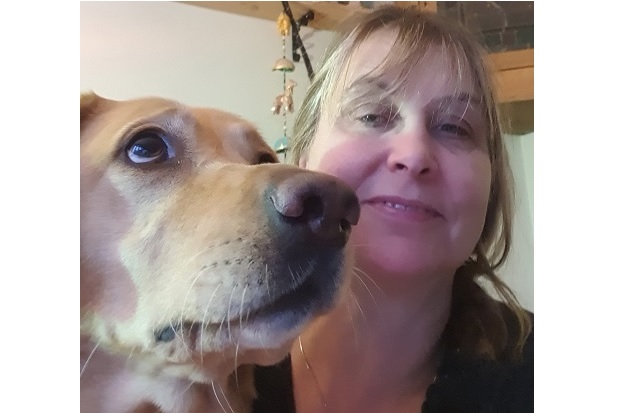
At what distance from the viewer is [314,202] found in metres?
0.59

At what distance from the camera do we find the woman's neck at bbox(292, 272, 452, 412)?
862 mm

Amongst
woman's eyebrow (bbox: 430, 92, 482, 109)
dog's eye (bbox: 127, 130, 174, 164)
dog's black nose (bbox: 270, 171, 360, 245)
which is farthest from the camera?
woman's eyebrow (bbox: 430, 92, 482, 109)

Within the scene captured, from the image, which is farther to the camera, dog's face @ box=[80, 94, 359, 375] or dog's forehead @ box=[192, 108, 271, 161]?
dog's forehead @ box=[192, 108, 271, 161]

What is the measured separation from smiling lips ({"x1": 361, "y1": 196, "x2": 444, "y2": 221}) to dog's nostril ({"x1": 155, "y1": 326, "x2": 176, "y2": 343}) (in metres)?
0.30

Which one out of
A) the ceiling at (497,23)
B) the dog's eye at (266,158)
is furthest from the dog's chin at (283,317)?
the ceiling at (497,23)

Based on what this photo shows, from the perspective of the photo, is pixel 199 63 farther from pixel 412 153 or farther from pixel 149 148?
pixel 412 153

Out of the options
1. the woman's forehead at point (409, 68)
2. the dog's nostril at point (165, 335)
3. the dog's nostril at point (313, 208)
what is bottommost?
the dog's nostril at point (165, 335)

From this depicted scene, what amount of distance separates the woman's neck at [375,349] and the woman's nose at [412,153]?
0.16m

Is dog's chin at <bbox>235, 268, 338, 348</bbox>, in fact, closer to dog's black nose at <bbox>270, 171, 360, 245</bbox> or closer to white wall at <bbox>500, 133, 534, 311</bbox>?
dog's black nose at <bbox>270, 171, 360, 245</bbox>

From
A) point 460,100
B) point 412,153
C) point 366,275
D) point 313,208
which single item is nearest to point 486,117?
point 460,100

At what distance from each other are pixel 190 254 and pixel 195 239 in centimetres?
2

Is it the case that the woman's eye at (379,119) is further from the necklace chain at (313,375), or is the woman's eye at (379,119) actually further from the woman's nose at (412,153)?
the necklace chain at (313,375)

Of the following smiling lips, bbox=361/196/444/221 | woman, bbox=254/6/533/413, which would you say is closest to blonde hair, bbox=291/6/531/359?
woman, bbox=254/6/533/413

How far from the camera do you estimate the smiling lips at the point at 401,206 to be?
0.81 meters
